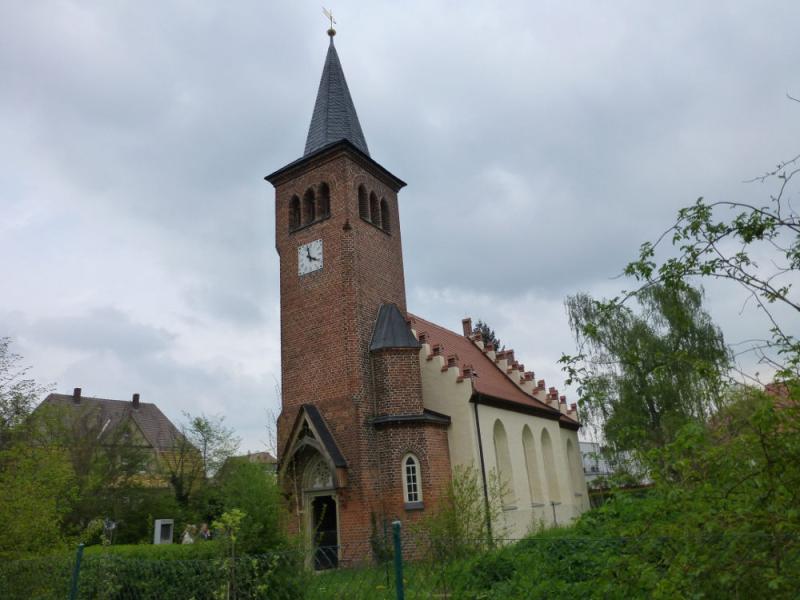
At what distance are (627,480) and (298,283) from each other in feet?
61.2

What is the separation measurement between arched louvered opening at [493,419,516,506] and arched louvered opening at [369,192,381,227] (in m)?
9.01

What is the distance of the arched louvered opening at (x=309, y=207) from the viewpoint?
23172 millimetres

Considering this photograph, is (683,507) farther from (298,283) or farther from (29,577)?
(298,283)

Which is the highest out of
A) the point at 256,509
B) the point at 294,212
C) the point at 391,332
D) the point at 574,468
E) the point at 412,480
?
the point at 294,212

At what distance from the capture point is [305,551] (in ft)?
29.0

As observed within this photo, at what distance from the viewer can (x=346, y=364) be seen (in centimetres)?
1995

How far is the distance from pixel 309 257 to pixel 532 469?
12.7m

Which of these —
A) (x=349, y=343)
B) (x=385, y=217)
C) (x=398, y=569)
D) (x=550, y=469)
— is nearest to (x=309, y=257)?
(x=385, y=217)

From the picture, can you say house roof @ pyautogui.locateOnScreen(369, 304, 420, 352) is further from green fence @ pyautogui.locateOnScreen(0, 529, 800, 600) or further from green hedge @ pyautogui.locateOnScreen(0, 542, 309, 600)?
green hedge @ pyautogui.locateOnScreen(0, 542, 309, 600)

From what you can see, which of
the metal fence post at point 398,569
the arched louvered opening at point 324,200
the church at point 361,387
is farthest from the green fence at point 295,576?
the arched louvered opening at point 324,200

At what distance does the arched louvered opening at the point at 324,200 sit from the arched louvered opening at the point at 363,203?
1.17 metres

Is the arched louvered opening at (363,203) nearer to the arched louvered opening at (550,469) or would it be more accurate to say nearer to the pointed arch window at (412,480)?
the pointed arch window at (412,480)

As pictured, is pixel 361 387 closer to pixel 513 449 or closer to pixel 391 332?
pixel 391 332

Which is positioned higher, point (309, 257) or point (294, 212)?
point (294, 212)
